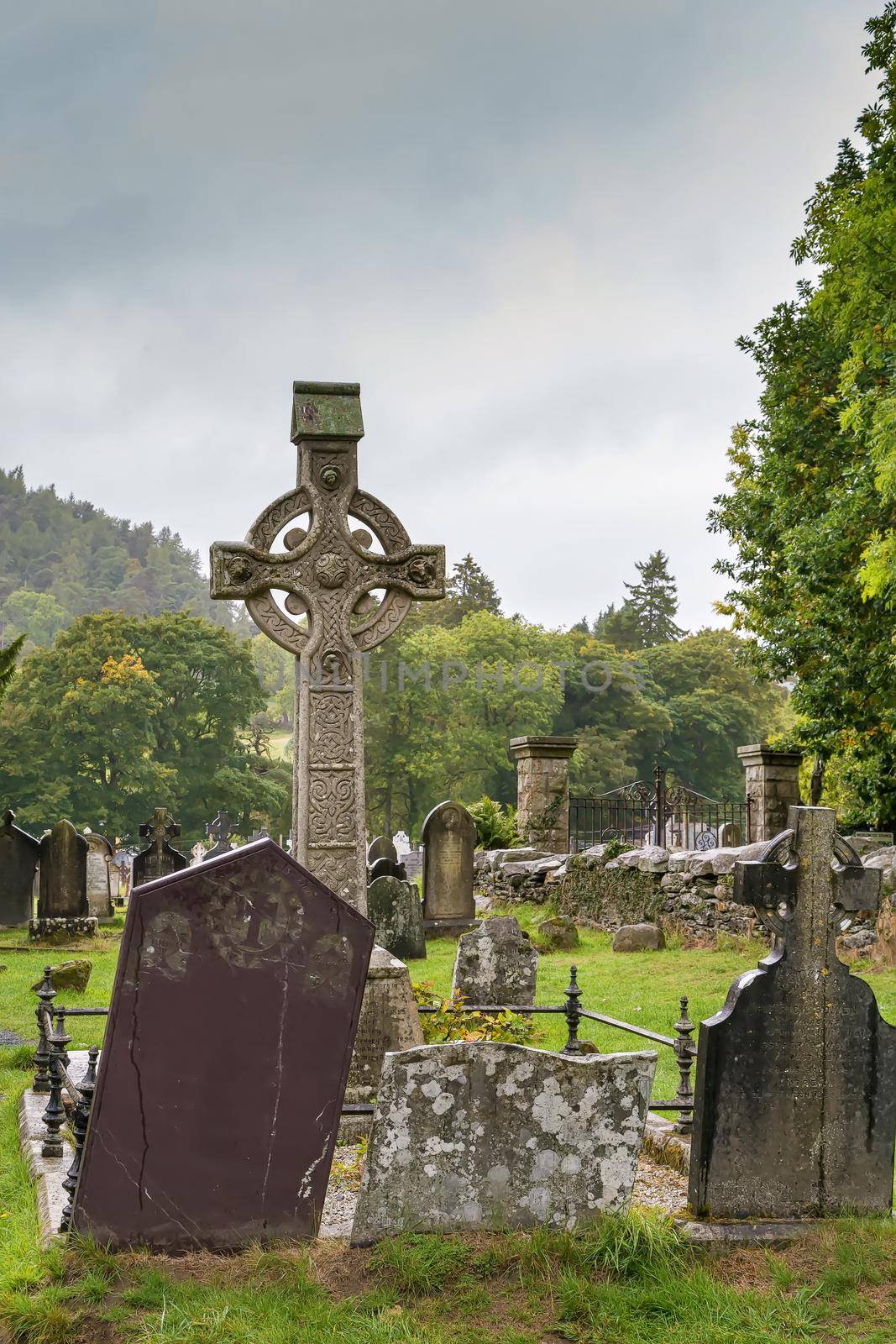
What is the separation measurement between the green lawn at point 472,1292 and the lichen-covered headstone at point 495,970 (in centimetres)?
439

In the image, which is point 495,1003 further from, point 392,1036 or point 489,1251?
point 489,1251

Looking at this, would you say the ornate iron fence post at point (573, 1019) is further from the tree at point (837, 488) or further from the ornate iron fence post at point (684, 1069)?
the tree at point (837, 488)

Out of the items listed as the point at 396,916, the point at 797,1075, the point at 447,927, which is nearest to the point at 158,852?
the point at 447,927

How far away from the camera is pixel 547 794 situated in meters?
19.4

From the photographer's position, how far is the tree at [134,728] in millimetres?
37969

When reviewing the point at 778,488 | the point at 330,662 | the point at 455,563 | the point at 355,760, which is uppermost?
the point at 455,563

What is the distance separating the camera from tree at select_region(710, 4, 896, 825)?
11.9 meters

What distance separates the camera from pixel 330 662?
7414 mm

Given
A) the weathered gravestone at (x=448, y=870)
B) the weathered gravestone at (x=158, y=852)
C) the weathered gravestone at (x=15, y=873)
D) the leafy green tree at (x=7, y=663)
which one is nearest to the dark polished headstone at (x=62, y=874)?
the weathered gravestone at (x=15, y=873)

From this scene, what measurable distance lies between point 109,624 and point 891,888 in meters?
33.3

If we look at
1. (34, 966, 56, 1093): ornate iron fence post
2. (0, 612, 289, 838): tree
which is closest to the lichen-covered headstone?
(34, 966, 56, 1093): ornate iron fence post

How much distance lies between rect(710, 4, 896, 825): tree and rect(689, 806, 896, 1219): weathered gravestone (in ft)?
20.6

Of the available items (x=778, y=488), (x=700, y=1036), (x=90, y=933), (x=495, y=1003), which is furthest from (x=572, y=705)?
(x=700, y=1036)

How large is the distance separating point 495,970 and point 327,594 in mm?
3387
